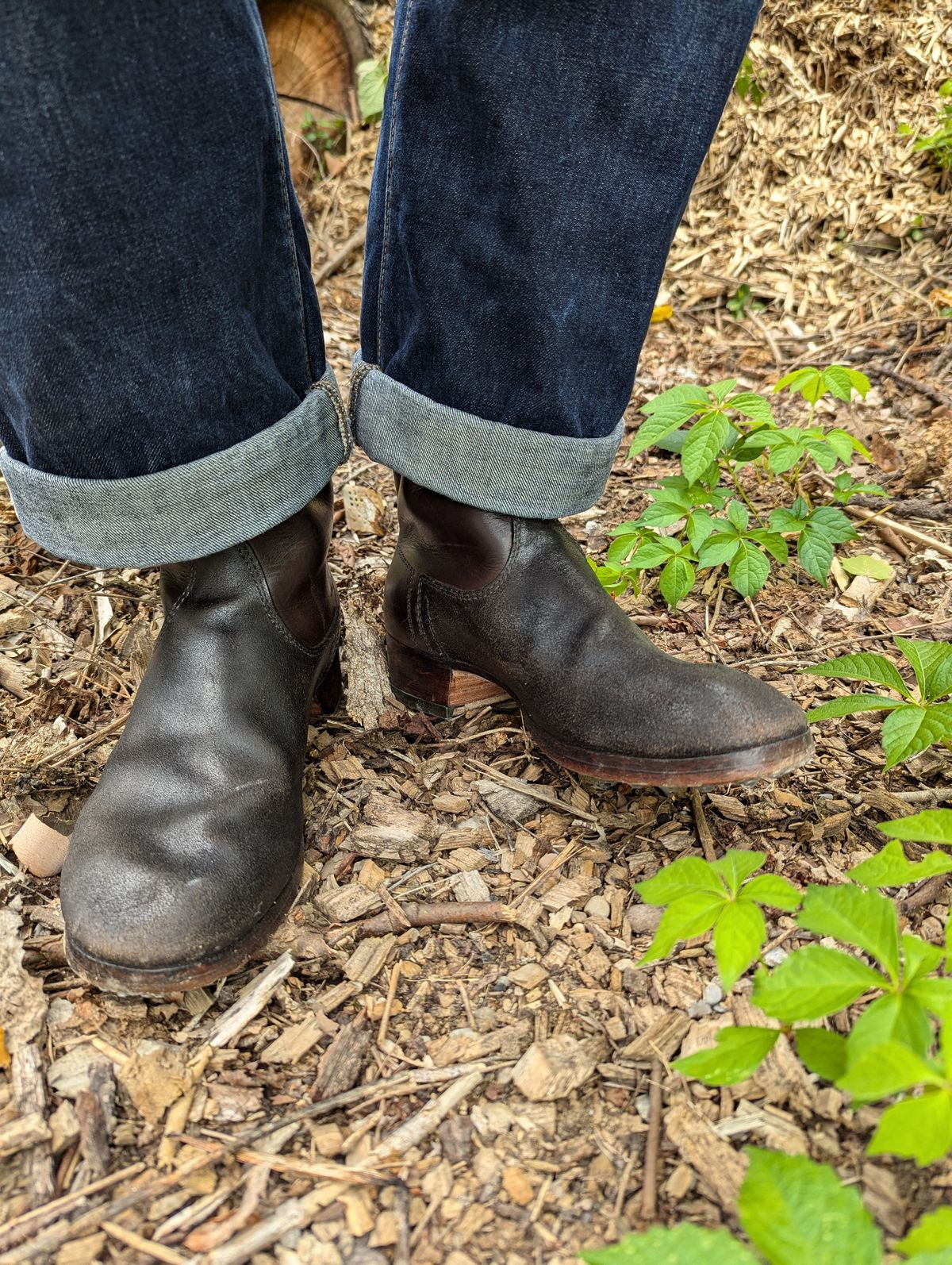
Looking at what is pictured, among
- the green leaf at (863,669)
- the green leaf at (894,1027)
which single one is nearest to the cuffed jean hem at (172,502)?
the green leaf at (863,669)

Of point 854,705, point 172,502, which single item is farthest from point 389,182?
point 854,705

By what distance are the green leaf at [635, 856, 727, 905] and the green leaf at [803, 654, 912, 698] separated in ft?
1.36

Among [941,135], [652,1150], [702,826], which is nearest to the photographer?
[652,1150]

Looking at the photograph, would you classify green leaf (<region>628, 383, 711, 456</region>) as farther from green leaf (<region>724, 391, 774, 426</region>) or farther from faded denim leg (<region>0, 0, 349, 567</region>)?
faded denim leg (<region>0, 0, 349, 567</region>)

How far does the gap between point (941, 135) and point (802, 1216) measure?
2.75m

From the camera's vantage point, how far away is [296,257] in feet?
3.69

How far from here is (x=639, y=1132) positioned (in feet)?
3.03

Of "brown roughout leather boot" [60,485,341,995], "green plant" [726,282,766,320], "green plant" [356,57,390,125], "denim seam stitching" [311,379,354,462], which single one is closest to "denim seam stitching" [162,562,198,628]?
"brown roughout leather boot" [60,485,341,995]

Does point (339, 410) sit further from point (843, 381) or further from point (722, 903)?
point (843, 381)

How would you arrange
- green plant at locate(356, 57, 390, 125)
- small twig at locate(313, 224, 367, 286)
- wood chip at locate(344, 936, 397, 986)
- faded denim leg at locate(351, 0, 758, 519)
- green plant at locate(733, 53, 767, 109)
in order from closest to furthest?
faded denim leg at locate(351, 0, 758, 519) < wood chip at locate(344, 936, 397, 986) < green plant at locate(733, 53, 767, 109) < small twig at locate(313, 224, 367, 286) < green plant at locate(356, 57, 390, 125)

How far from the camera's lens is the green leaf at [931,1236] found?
0.67 meters

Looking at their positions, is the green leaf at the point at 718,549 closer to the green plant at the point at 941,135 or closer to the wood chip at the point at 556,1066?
the wood chip at the point at 556,1066

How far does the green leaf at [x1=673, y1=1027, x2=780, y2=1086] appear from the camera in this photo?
32.8 inches

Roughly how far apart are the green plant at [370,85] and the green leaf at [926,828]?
3137 mm
